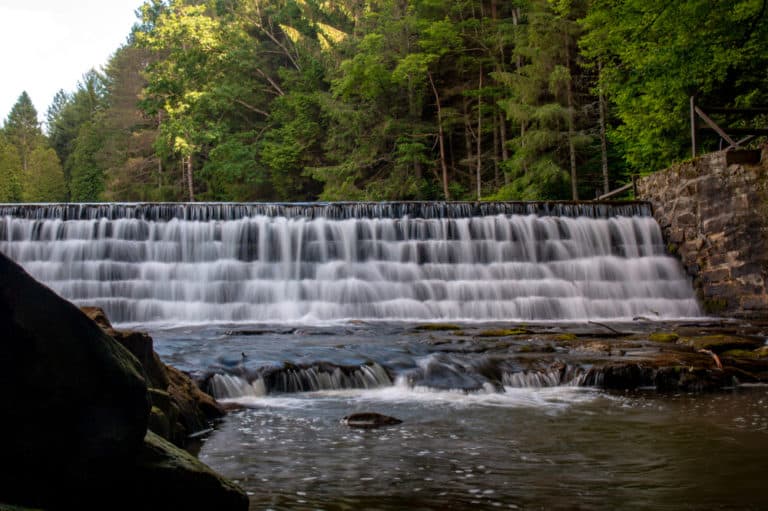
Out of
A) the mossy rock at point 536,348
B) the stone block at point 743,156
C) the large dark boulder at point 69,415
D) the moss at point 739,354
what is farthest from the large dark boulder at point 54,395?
the stone block at point 743,156

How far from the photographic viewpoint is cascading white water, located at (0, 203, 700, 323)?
1681 centimetres

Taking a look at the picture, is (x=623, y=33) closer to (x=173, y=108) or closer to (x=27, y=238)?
(x=27, y=238)

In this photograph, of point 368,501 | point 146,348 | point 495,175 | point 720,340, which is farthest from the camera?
point 495,175

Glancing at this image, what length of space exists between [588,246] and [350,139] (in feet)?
72.3

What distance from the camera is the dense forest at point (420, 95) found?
19.3 meters

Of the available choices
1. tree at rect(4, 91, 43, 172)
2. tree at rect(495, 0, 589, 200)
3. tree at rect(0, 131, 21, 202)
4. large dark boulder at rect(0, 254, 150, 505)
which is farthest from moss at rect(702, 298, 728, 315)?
tree at rect(4, 91, 43, 172)

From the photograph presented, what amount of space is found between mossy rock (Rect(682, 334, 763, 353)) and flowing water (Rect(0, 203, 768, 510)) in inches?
82.7

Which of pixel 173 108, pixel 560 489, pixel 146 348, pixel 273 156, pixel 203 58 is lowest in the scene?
pixel 560 489

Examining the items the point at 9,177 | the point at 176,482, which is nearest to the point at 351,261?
the point at 176,482

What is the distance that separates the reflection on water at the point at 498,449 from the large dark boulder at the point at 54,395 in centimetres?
128

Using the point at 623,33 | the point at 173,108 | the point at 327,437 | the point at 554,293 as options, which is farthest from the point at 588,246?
the point at 173,108

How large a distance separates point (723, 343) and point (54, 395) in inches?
375

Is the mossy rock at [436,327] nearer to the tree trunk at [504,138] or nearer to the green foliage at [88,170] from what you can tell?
the tree trunk at [504,138]

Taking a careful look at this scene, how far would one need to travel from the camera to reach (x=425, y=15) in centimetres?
3484
